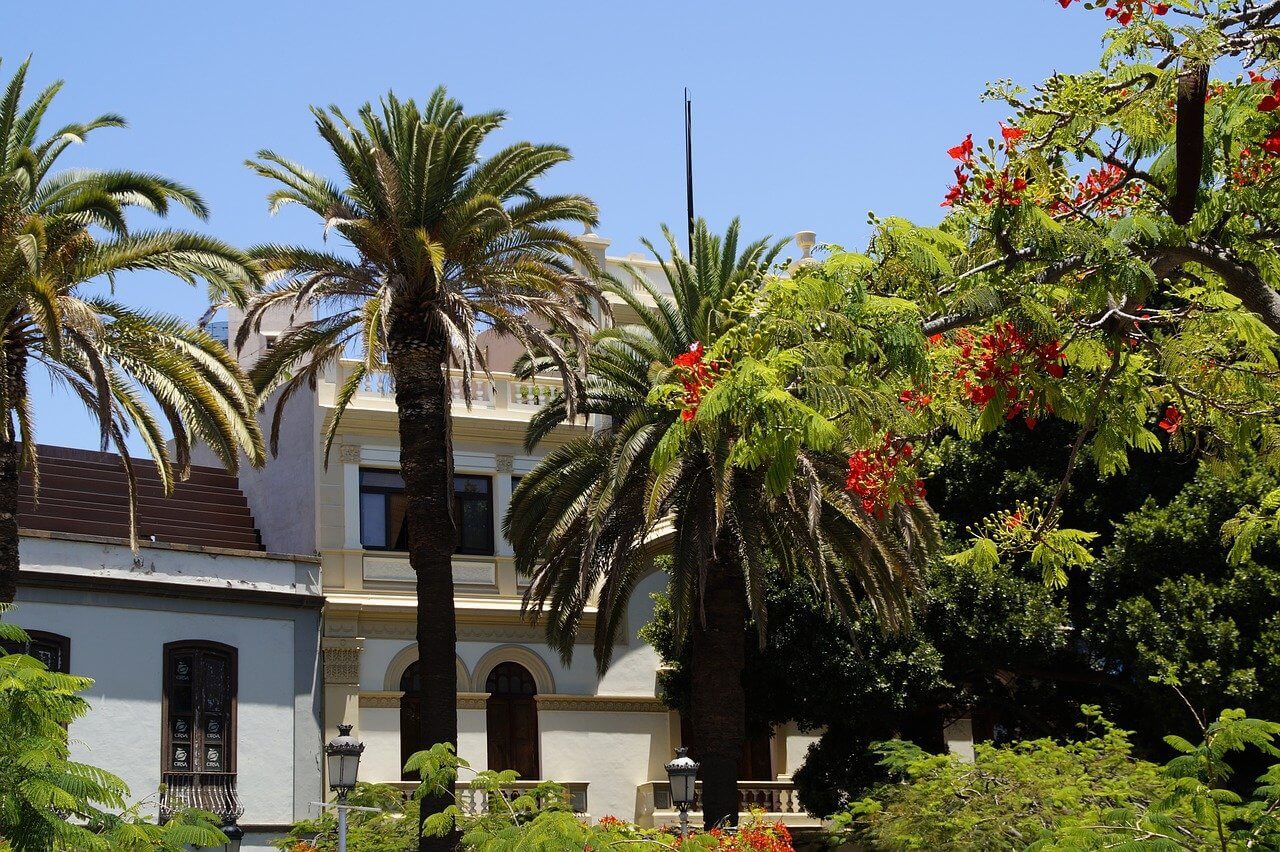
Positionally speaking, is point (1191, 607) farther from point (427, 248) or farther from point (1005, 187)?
point (1005, 187)

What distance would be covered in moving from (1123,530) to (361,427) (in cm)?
1354

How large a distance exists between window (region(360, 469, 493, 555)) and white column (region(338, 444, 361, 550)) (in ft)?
0.83

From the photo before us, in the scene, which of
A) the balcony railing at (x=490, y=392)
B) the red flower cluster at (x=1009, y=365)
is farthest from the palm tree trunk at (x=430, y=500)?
the red flower cluster at (x=1009, y=365)

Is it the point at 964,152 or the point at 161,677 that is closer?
the point at 964,152

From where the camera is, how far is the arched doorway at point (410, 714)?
30078 millimetres

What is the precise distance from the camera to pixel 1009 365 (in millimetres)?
10875

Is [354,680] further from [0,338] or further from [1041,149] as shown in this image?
[1041,149]

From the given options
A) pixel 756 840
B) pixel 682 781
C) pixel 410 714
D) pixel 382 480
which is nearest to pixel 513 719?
pixel 410 714

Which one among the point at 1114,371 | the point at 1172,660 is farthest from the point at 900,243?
the point at 1172,660

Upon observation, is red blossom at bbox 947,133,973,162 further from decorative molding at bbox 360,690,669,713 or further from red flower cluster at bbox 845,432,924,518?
decorative molding at bbox 360,690,669,713

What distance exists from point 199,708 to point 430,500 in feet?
26.7

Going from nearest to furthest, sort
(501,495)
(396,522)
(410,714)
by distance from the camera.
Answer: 1. (410,714)
2. (396,522)
3. (501,495)

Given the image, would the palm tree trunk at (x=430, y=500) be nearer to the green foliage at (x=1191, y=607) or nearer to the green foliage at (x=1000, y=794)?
the green foliage at (x=1000, y=794)

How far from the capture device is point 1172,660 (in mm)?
26578
